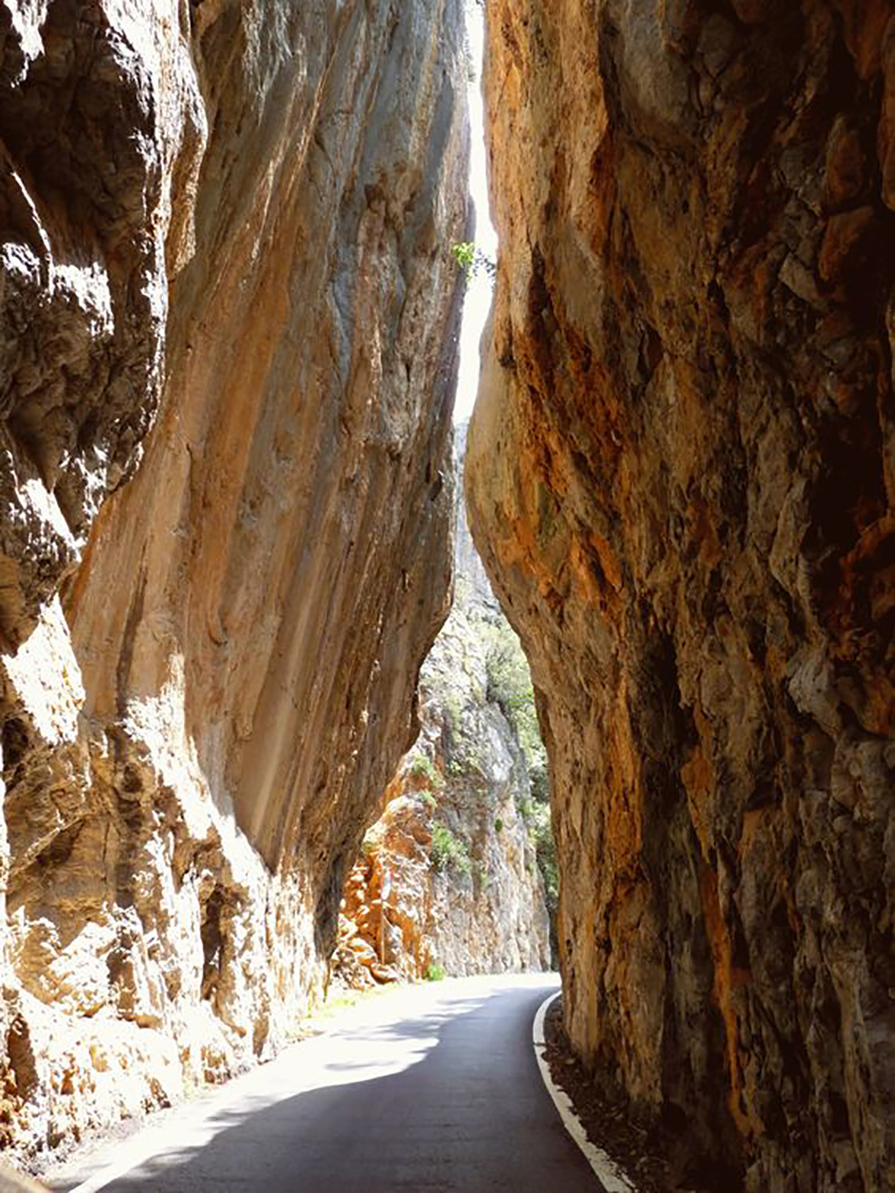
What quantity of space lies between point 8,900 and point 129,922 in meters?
1.65

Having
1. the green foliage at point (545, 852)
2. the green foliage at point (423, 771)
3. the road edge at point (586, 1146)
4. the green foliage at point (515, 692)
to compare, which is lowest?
the road edge at point (586, 1146)

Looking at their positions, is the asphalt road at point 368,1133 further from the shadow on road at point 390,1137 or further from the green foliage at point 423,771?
the green foliage at point 423,771

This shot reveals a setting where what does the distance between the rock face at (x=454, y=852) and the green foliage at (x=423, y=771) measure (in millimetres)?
35

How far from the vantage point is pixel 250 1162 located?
26.3 ft

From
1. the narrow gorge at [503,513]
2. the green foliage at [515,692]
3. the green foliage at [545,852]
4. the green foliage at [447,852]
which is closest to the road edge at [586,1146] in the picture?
the narrow gorge at [503,513]

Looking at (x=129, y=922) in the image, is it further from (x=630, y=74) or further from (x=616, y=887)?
(x=630, y=74)

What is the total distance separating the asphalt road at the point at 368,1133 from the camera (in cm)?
746

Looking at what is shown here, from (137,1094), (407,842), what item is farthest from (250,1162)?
(407,842)

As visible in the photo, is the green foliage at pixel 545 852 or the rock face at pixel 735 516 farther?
the green foliage at pixel 545 852

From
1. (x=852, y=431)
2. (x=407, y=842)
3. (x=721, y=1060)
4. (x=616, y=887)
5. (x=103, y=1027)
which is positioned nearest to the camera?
(x=852, y=431)

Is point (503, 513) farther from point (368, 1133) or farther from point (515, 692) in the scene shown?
point (515, 692)

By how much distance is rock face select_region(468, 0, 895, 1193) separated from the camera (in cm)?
466

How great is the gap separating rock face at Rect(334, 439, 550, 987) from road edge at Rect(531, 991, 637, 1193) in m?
17.7

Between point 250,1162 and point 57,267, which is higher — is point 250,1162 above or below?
below
